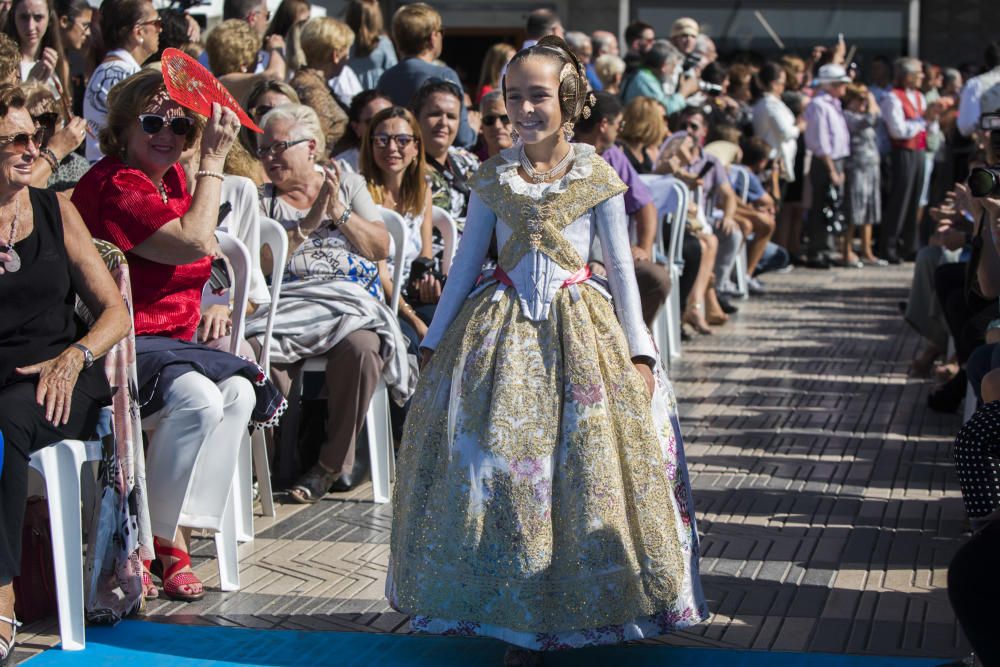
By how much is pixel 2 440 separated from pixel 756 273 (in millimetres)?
10295

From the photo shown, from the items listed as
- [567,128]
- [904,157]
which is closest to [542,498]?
[567,128]

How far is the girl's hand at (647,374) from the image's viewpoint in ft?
12.5

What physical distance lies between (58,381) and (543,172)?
1.48 metres

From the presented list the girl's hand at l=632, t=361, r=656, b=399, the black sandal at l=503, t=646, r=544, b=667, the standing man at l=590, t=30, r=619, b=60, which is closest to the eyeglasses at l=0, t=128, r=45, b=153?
the girl's hand at l=632, t=361, r=656, b=399

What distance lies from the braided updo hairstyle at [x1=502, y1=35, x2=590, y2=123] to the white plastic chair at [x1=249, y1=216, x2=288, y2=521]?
1.69 m

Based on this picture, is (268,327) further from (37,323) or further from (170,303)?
(37,323)

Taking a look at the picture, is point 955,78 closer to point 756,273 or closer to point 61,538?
point 756,273

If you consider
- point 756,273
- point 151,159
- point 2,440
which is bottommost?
point 756,273

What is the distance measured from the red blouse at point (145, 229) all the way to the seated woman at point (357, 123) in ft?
6.18

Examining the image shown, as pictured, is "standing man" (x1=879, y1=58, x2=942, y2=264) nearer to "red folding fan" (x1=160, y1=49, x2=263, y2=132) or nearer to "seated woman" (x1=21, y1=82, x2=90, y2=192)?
"seated woman" (x1=21, y1=82, x2=90, y2=192)

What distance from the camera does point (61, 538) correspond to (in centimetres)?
399

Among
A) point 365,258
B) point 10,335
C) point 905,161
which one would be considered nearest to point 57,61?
point 365,258

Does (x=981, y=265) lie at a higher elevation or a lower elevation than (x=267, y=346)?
higher

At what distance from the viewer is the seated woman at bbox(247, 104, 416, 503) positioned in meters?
5.62
